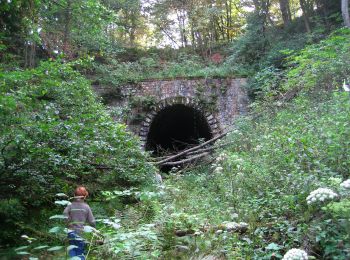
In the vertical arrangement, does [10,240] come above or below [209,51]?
below

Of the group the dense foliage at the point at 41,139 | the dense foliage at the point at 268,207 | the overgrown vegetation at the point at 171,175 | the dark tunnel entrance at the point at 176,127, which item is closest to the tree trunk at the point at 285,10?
the overgrown vegetation at the point at 171,175

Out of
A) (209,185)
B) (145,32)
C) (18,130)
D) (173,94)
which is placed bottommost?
(209,185)

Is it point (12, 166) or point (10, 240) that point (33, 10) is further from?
point (10, 240)

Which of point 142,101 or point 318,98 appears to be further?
point 142,101

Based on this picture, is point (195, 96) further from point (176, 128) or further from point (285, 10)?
point (285, 10)

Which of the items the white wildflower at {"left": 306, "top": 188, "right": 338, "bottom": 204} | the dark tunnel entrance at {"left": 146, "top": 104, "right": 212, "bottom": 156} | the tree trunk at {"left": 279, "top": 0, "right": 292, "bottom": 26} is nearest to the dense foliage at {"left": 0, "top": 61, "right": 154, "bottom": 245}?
the white wildflower at {"left": 306, "top": 188, "right": 338, "bottom": 204}

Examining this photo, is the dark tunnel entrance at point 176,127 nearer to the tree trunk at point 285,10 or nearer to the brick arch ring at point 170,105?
the brick arch ring at point 170,105

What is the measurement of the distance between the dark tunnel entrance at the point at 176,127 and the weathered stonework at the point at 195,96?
40 cm

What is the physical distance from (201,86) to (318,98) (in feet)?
21.1

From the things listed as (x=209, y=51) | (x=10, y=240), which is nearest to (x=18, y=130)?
(x=10, y=240)

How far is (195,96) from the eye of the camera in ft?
48.0

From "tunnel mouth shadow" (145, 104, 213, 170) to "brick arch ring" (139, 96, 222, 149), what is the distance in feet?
0.53

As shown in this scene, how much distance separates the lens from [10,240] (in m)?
5.11

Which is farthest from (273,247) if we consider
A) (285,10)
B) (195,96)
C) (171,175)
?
(285,10)
